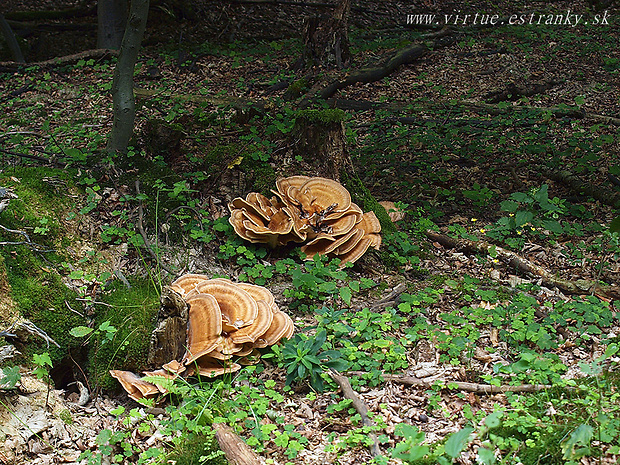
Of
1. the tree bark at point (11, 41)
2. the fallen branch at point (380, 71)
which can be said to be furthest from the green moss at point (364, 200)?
the tree bark at point (11, 41)

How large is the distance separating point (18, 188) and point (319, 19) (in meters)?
8.46

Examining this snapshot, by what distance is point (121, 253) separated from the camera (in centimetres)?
485

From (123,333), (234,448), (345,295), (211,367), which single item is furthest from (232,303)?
(234,448)

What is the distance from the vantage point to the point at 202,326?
12.2 ft

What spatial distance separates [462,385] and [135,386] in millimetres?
2278

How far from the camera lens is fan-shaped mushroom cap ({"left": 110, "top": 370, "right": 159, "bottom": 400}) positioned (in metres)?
3.44

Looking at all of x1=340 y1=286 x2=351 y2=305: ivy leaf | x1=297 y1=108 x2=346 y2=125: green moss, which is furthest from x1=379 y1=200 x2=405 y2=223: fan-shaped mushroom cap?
x1=340 y1=286 x2=351 y2=305: ivy leaf

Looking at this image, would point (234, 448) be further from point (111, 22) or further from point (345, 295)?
point (111, 22)

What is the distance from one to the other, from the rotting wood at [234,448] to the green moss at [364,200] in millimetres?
3126

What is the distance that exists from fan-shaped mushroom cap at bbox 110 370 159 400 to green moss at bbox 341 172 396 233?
3089mm

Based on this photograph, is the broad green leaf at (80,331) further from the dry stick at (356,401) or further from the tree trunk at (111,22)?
the tree trunk at (111,22)

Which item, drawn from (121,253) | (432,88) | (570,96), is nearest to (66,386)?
(121,253)

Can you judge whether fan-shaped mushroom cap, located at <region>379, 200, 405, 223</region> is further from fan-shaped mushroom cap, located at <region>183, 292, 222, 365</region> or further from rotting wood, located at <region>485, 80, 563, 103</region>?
rotting wood, located at <region>485, 80, 563, 103</region>

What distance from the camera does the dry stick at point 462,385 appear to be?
11.1ft
